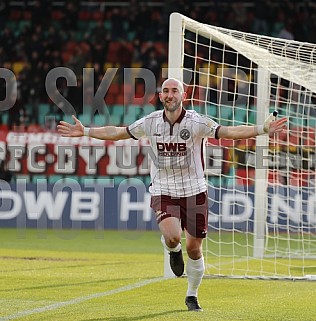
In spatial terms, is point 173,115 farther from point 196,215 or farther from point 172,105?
point 196,215

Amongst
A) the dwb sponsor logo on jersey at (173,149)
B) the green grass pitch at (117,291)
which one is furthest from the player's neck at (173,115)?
the green grass pitch at (117,291)

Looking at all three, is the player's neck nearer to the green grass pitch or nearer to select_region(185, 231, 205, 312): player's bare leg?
select_region(185, 231, 205, 312): player's bare leg

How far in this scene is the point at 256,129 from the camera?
844cm

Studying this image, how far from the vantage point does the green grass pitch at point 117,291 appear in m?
8.36

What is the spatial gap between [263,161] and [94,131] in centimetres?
634

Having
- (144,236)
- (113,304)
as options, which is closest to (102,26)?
(144,236)

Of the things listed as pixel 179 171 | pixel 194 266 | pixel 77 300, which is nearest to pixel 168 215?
pixel 179 171

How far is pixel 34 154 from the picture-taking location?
67.2ft

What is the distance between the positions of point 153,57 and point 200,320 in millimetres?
17117

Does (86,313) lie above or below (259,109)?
below

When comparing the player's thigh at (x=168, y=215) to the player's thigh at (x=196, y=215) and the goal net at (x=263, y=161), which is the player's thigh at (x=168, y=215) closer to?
the player's thigh at (x=196, y=215)

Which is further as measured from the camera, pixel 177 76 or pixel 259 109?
pixel 259 109

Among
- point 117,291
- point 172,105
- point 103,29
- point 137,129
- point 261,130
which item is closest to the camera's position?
point 261,130

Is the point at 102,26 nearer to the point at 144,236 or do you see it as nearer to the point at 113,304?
the point at 144,236
